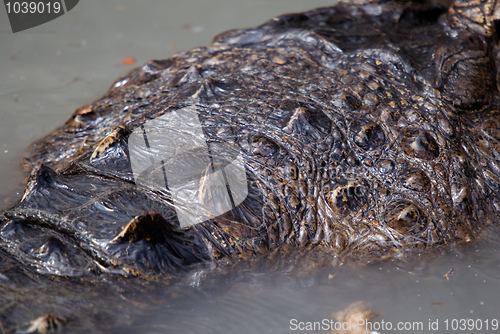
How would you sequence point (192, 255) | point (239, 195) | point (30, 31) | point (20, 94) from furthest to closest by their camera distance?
point (30, 31) → point (20, 94) → point (239, 195) → point (192, 255)

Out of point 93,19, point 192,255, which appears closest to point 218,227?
point 192,255

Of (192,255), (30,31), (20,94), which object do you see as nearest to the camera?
(192,255)

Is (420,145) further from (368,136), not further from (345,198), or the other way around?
(345,198)

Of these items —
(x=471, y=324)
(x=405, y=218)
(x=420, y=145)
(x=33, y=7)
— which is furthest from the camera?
(x=33, y=7)

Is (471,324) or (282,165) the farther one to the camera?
(282,165)

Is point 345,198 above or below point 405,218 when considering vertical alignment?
above

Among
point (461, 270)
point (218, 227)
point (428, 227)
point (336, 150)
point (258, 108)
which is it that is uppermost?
point (258, 108)

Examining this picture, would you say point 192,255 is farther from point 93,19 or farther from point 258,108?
point 93,19

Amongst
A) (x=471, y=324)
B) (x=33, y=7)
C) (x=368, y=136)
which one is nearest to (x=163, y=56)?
(x=33, y=7)
